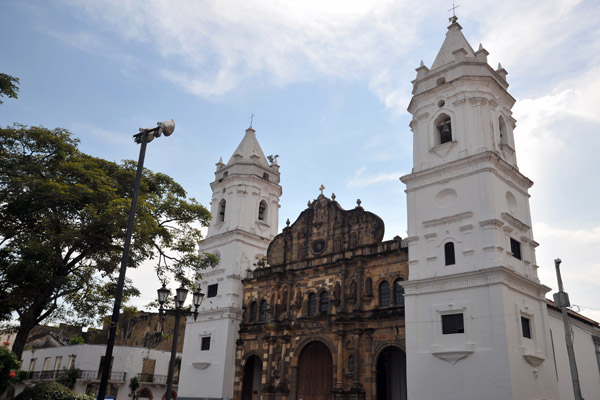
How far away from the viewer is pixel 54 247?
55.1ft

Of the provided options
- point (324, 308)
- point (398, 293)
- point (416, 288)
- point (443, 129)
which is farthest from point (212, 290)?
point (443, 129)

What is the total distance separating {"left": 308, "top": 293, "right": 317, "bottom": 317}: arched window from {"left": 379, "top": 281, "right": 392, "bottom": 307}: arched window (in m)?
4.08

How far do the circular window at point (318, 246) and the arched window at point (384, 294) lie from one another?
461 centimetres

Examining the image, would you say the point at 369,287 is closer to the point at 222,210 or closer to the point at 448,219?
the point at 448,219

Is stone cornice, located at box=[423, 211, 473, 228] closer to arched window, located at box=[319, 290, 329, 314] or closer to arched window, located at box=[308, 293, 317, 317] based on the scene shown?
arched window, located at box=[319, 290, 329, 314]

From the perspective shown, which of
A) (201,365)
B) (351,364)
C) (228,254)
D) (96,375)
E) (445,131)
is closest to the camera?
(445,131)

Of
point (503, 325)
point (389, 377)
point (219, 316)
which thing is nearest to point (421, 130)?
point (503, 325)

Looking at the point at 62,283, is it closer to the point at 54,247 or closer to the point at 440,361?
the point at 54,247

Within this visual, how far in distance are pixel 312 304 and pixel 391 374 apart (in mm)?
5348

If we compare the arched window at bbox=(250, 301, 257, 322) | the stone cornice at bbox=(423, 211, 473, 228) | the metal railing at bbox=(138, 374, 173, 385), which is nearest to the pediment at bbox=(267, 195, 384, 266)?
the arched window at bbox=(250, 301, 257, 322)

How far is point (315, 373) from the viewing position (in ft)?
84.0

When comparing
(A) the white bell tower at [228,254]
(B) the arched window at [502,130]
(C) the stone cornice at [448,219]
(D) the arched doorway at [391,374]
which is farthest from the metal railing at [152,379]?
(B) the arched window at [502,130]

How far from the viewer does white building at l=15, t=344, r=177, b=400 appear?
3802 centimetres

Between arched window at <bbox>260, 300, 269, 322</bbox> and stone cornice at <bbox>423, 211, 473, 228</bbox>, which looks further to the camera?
arched window at <bbox>260, 300, 269, 322</bbox>
